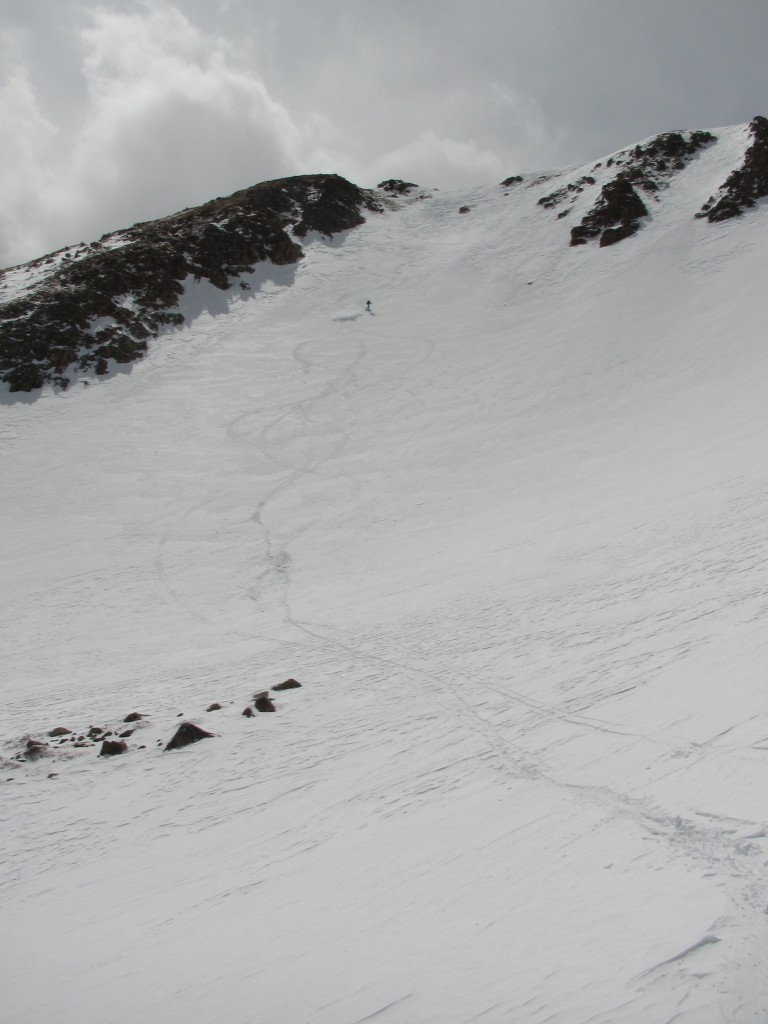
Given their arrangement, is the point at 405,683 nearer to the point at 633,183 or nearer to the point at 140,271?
the point at 140,271

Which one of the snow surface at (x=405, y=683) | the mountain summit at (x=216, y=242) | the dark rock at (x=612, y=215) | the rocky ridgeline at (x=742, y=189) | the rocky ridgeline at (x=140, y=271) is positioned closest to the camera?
the snow surface at (x=405, y=683)

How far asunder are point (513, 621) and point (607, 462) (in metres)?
11.5

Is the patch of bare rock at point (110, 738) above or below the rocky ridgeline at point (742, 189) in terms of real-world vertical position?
below

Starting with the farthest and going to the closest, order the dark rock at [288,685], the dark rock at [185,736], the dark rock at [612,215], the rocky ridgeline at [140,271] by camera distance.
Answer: the dark rock at [612,215] < the rocky ridgeline at [140,271] < the dark rock at [288,685] < the dark rock at [185,736]

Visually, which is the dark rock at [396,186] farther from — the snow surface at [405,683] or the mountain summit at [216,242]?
the snow surface at [405,683]

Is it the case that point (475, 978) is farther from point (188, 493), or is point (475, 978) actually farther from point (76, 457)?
point (76, 457)

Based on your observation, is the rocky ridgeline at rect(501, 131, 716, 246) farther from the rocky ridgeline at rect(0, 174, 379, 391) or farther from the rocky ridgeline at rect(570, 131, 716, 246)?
the rocky ridgeline at rect(0, 174, 379, 391)

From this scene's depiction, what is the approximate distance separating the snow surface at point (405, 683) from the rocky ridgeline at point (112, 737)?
0.74 feet

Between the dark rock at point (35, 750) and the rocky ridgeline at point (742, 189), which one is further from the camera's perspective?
the rocky ridgeline at point (742, 189)

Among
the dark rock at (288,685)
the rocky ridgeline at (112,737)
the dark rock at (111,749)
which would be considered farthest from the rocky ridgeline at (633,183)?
the dark rock at (111,749)

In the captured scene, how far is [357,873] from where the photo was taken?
21.0ft

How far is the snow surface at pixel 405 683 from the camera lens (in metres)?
4.92

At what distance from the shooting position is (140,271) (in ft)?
138

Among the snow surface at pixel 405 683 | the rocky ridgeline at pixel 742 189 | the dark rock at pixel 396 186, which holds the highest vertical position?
the dark rock at pixel 396 186
